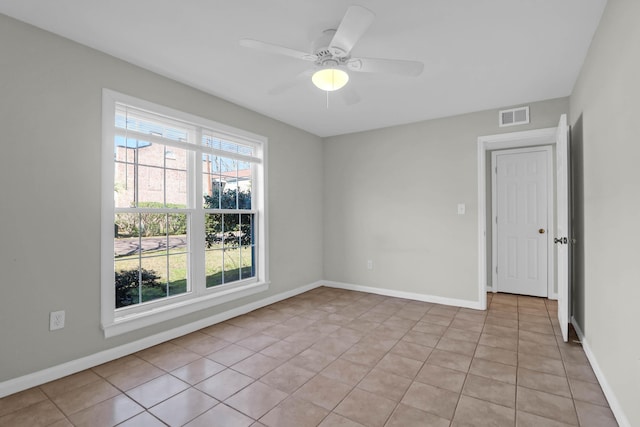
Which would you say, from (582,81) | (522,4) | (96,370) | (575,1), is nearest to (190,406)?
(96,370)

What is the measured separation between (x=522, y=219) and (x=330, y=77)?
375 centimetres

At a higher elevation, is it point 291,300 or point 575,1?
point 575,1

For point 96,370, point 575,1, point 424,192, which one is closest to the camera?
point 575,1

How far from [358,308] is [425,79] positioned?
2.65 meters

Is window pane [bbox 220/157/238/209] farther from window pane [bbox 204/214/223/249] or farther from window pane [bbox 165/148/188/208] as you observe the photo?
window pane [bbox 165/148/188/208]

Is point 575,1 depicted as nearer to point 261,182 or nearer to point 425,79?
point 425,79

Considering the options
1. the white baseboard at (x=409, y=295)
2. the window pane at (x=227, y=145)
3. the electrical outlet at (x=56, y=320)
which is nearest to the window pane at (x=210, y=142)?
the window pane at (x=227, y=145)

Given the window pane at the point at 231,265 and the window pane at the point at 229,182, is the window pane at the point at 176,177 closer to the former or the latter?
the window pane at the point at 229,182

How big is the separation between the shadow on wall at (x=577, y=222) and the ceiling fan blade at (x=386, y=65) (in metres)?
1.75

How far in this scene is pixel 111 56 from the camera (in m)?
2.54

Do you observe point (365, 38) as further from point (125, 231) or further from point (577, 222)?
point (577, 222)

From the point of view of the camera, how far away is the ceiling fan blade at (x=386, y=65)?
2074mm

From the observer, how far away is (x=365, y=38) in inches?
88.7

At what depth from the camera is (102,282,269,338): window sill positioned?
8.36ft
